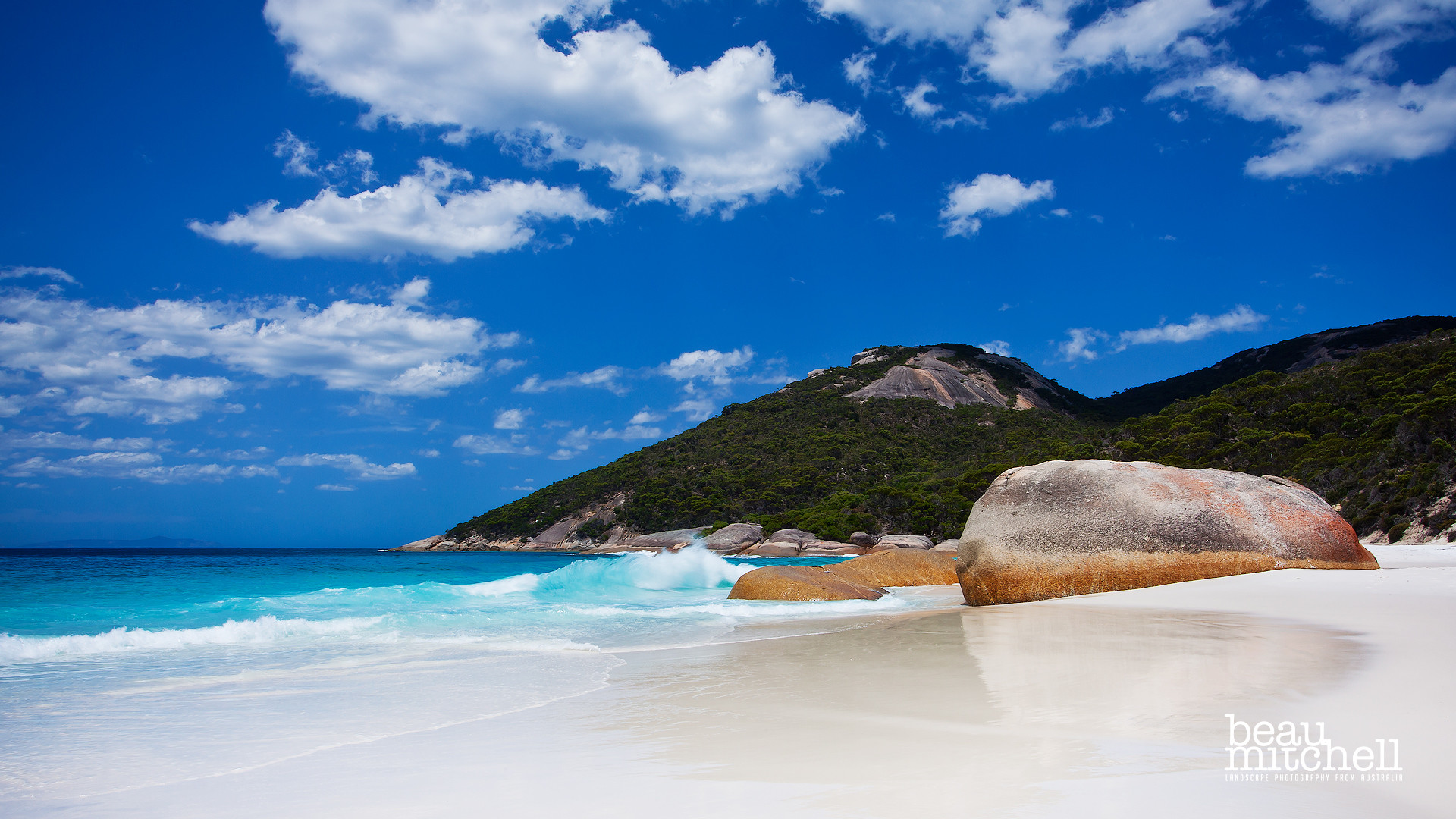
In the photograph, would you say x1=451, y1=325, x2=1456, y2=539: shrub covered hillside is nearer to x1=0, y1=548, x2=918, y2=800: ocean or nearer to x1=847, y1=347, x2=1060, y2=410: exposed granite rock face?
x1=847, y1=347, x2=1060, y2=410: exposed granite rock face

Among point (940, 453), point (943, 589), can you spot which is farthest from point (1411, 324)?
point (943, 589)

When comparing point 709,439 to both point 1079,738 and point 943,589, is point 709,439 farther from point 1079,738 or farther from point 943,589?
point 1079,738

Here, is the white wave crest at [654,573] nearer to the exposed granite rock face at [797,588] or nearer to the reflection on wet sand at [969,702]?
the exposed granite rock face at [797,588]

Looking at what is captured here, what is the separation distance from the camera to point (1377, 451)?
26453 mm

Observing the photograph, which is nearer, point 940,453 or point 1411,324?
point 940,453

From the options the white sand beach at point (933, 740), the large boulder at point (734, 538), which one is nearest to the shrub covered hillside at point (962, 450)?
the large boulder at point (734, 538)

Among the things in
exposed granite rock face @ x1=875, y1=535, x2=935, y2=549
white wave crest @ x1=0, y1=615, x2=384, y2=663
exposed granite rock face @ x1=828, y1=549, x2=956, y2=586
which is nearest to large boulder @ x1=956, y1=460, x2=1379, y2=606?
exposed granite rock face @ x1=828, y1=549, x2=956, y2=586

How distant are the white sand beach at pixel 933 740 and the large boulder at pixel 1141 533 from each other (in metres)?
4.05

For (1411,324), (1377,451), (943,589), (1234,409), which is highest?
(1411,324)

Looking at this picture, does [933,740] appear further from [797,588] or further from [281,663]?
[797,588]

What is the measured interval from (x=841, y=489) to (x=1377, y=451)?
41015mm

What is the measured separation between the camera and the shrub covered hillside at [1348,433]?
2239 cm

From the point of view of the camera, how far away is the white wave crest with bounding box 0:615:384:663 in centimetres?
1016

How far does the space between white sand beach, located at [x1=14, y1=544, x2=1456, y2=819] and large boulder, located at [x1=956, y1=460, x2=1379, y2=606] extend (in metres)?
4.05
